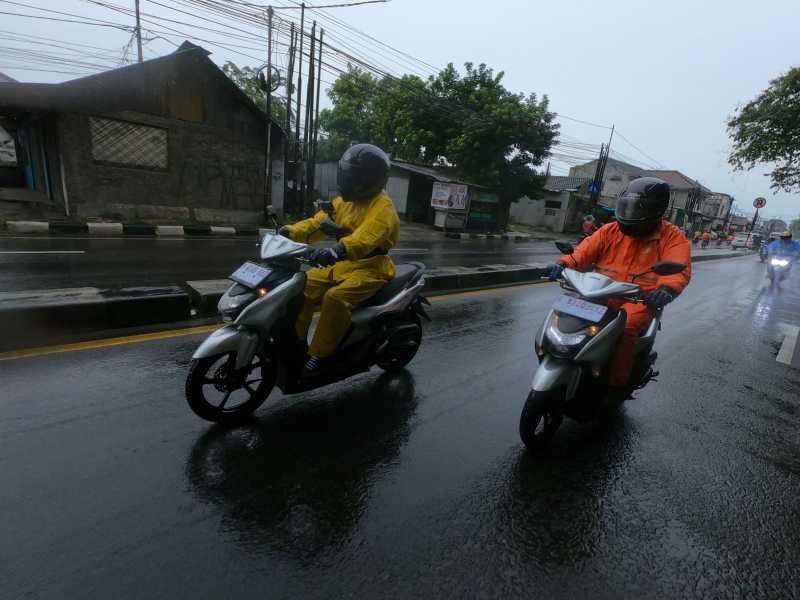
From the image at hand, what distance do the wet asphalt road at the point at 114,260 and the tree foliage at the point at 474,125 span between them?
13939 millimetres

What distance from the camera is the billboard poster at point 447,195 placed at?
71.3 ft

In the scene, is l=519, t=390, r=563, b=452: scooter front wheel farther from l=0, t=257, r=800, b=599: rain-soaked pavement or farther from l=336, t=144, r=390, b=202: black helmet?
l=336, t=144, r=390, b=202: black helmet

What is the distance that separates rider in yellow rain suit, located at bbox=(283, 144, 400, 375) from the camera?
3.01m

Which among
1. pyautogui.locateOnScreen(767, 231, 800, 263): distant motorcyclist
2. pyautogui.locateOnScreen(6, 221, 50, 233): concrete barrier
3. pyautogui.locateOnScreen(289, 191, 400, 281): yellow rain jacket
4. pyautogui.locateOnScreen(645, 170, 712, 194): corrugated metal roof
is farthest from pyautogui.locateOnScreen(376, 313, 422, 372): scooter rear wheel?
pyautogui.locateOnScreen(645, 170, 712, 194): corrugated metal roof

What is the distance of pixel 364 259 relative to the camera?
10.9 ft

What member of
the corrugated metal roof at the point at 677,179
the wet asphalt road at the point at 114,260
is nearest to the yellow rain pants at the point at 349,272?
the wet asphalt road at the point at 114,260

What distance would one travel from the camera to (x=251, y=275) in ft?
9.34

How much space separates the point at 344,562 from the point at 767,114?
18631 millimetres

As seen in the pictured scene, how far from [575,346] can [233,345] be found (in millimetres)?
1998

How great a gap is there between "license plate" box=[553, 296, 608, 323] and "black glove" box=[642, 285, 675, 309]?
0.84 ft

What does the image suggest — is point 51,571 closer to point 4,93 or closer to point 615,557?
point 615,557

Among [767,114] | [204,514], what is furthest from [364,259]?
[767,114]

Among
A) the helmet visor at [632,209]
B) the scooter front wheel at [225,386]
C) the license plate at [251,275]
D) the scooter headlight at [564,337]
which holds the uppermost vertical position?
the helmet visor at [632,209]

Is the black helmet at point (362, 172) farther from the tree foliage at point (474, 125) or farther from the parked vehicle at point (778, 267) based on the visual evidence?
the tree foliage at point (474, 125)
